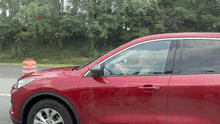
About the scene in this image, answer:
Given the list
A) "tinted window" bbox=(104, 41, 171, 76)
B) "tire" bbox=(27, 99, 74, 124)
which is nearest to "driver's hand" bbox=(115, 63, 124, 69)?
"tinted window" bbox=(104, 41, 171, 76)

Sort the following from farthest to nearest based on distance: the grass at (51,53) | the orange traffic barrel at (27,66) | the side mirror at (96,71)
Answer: the grass at (51,53) → the orange traffic barrel at (27,66) → the side mirror at (96,71)

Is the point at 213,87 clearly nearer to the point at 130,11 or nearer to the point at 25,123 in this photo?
the point at 25,123

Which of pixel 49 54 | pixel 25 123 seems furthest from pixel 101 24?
pixel 25 123

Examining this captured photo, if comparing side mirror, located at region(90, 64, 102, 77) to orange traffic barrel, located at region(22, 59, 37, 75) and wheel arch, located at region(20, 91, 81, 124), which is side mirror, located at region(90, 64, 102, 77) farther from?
orange traffic barrel, located at region(22, 59, 37, 75)

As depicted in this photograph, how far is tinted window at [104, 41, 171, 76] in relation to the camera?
9.30 feet

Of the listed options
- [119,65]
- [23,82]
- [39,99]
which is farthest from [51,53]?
[119,65]

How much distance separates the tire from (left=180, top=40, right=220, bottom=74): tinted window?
A: 1.67m

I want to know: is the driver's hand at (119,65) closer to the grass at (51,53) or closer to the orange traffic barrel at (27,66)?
the orange traffic barrel at (27,66)

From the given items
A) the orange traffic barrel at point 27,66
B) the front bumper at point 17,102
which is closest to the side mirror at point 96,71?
the front bumper at point 17,102

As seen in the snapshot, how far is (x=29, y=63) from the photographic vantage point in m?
9.56

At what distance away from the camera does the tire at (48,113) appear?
2990 millimetres

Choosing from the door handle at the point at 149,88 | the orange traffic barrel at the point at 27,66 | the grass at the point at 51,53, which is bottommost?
the grass at the point at 51,53

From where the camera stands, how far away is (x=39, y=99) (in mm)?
3207

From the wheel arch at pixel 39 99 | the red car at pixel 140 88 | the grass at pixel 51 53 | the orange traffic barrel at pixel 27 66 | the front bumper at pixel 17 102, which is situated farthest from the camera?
the grass at pixel 51 53
